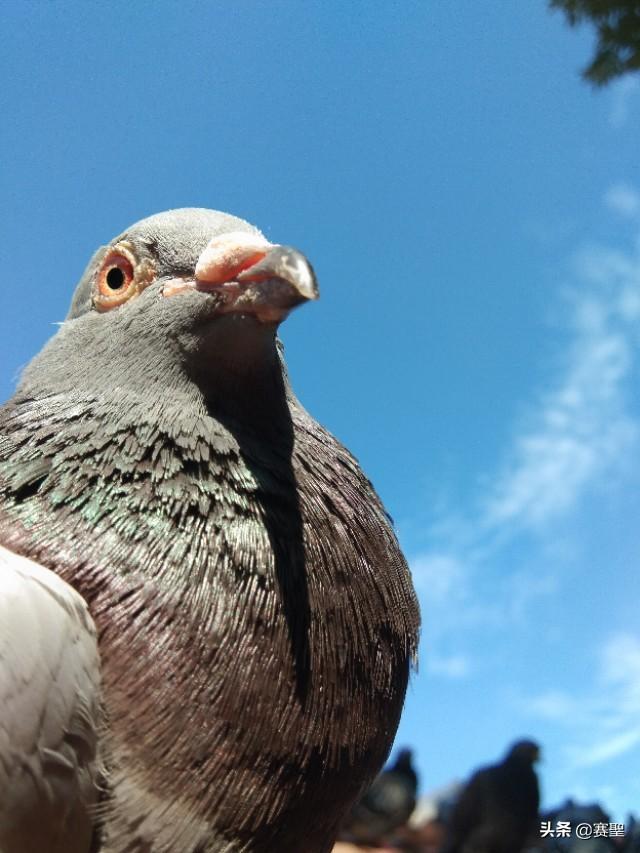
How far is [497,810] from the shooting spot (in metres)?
8.59

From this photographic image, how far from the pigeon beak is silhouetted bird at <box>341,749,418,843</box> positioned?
24.9ft

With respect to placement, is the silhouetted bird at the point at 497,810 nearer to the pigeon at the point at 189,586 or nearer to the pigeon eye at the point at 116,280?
the pigeon at the point at 189,586

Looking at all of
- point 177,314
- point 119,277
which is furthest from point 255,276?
point 119,277

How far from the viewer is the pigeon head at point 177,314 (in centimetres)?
211

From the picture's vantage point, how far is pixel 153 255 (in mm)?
2455

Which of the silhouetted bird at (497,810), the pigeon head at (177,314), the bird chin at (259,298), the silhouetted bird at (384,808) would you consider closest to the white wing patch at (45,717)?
the pigeon head at (177,314)

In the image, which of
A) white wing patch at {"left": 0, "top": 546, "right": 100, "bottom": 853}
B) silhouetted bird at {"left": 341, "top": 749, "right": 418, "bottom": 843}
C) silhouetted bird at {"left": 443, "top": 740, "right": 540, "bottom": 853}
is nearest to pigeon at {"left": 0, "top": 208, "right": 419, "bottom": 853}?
white wing patch at {"left": 0, "top": 546, "right": 100, "bottom": 853}

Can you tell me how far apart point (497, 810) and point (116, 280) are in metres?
8.50

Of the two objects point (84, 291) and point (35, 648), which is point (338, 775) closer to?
point (35, 648)

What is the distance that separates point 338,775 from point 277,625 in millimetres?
470

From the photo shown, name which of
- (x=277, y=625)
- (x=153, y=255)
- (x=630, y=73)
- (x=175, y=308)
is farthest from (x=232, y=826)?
(x=630, y=73)

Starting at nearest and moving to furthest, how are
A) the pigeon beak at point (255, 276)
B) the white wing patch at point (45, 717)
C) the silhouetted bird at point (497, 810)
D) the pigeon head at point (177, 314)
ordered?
the white wing patch at point (45, 717) → the pigeon beak at point (255, 276) → the pigeon head at point (177, 314) → the silhouetted bird at point (497, 810)

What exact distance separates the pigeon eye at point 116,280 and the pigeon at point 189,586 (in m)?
0.01

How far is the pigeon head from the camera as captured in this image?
2105 mm
